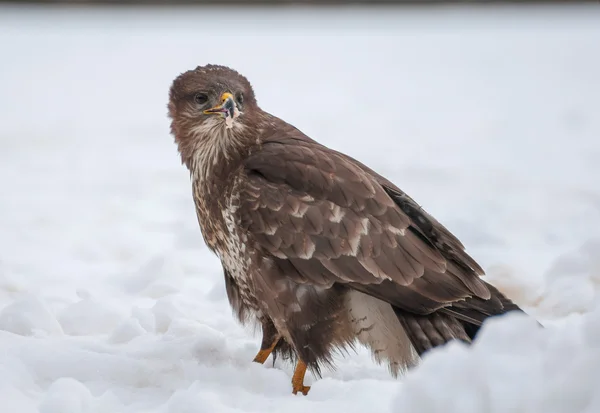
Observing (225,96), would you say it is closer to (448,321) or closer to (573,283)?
(448,321)

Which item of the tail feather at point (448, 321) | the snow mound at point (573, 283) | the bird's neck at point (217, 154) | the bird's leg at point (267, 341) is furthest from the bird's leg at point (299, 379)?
the snow mound at point (573, 283)

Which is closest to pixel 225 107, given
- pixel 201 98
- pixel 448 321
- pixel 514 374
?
pixel 201 98

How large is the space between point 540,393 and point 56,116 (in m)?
8.67

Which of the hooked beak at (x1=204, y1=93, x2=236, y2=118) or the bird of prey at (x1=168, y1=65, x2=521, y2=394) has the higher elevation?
the hooked beak at (x1=204, y1=93, x2=236, y2=118)

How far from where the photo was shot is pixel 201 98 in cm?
383

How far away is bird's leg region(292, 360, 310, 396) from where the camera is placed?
3453 mm

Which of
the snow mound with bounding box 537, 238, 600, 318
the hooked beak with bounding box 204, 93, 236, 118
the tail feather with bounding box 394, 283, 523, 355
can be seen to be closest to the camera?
the tail feather with bounding box 394, 283, 523, 355

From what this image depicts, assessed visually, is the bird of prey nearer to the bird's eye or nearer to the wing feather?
the wing feather

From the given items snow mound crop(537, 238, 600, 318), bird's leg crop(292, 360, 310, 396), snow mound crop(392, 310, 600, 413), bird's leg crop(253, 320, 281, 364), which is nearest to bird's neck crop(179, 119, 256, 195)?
bird's leg crop(253, 320, 281, 364)

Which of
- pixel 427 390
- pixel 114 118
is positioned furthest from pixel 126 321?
pixel 114 118

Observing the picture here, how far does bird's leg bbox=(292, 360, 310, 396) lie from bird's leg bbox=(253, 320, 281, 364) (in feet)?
0.86

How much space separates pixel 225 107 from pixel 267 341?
1.00 m

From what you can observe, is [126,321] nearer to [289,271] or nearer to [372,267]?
[289,271]

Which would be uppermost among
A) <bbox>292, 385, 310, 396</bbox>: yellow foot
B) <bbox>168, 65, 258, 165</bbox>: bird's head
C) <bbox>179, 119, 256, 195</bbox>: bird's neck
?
<bbox>168, 65, 258, 165</bbox>: bird's head
